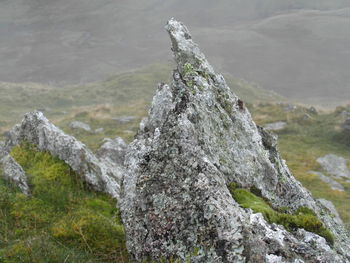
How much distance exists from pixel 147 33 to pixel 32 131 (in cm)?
15878

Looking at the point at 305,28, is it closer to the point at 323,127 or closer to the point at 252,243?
the point at 323,127

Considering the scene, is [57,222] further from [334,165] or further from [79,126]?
[79,126]

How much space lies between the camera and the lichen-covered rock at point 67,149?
49.4 feet

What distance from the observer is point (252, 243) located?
7.48m

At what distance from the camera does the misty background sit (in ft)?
398

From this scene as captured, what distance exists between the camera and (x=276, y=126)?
179 feet

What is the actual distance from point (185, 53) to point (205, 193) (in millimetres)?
8288

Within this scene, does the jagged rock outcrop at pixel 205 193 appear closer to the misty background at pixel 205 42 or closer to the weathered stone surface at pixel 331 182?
the weathered stone surface at pixel 331 182

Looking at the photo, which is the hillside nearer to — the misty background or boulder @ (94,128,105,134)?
the misty background

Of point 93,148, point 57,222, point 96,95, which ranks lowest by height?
point 96,95

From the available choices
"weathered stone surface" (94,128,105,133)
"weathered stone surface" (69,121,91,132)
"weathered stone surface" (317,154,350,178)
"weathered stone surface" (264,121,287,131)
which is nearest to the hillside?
"weathered stone surface" (69,121,91,132)

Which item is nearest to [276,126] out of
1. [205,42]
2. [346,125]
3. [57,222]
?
[346,125]

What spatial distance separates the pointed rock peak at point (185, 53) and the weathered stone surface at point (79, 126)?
39111mm

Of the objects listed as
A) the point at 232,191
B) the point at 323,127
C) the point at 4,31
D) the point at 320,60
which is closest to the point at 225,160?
the point at 232,191
